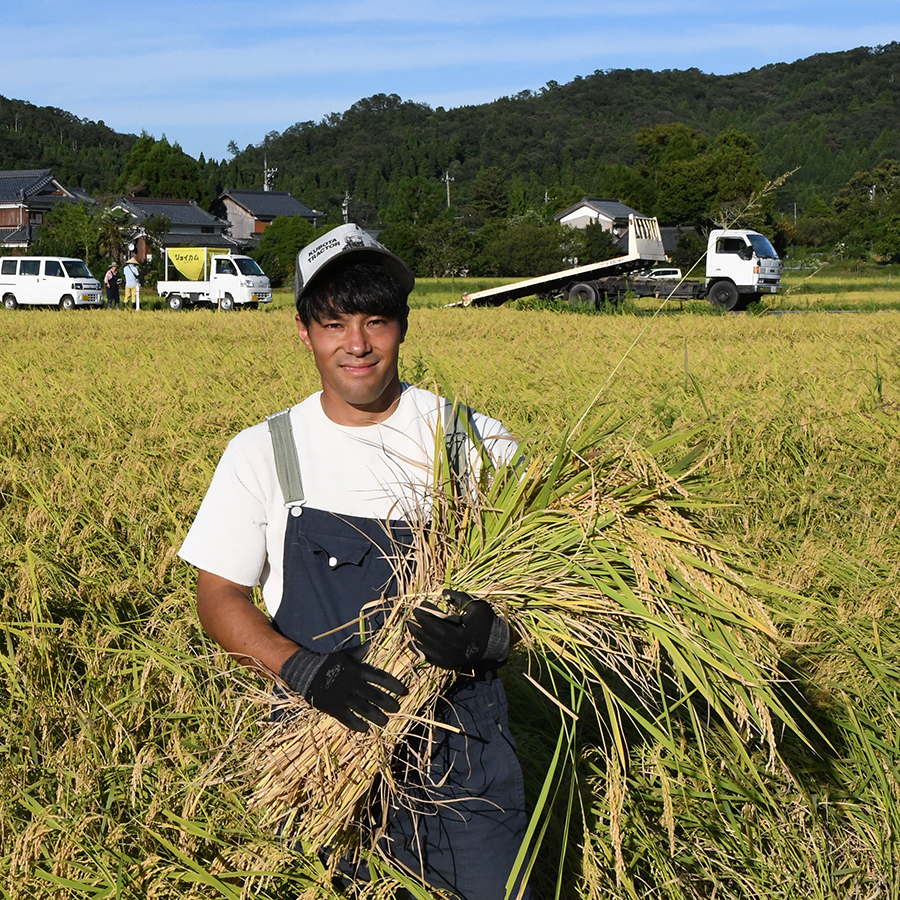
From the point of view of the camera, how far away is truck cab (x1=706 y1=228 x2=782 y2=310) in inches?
729

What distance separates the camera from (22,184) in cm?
6109

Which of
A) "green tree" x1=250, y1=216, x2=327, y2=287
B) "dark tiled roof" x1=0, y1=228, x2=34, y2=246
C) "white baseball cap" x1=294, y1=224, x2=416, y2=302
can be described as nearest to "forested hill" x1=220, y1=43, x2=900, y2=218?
"green tree" x1=250, y1=216, x2=327, y2=287

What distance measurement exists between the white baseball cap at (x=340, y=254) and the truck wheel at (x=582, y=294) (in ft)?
56.4

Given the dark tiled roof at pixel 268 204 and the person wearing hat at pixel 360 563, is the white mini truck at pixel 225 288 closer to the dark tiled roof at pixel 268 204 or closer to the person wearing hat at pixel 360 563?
the person wearing hat at pixel 360 563

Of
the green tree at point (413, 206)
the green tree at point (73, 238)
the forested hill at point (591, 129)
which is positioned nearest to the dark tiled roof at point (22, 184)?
the green tree at point (73, 238)

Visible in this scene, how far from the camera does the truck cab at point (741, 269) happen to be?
18516 millimetres

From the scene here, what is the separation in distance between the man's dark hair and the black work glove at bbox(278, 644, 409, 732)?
0.63 meters

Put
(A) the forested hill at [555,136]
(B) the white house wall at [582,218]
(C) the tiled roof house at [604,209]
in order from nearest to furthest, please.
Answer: (C) the tiled roof house at [604,209]
(B) the white house wall at [582,218]
(A) the forested hill at [555,136]

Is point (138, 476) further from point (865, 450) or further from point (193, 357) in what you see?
point (193, 357)

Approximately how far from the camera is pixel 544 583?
1.55 meters

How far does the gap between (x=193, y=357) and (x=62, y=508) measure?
5.77m

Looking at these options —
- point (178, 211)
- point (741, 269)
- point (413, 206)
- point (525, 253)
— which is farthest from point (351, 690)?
point (178, 211)

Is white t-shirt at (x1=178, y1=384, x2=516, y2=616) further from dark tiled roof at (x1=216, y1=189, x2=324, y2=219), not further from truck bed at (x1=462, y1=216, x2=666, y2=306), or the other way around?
dark tiled roof at (x1=216, y1=189, x2=324, y2=219)

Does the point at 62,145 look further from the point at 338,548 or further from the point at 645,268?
the point at 338,548
